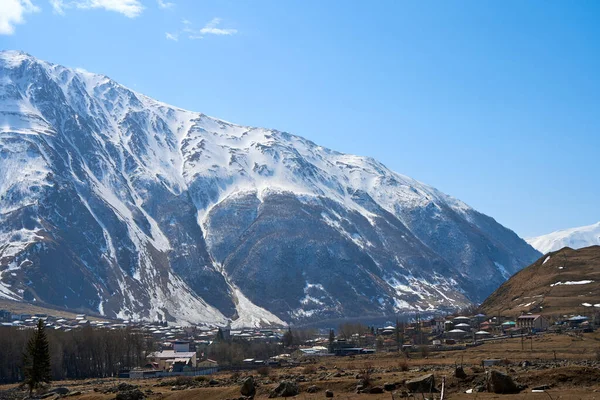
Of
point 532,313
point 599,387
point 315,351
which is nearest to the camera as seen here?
point 599,387

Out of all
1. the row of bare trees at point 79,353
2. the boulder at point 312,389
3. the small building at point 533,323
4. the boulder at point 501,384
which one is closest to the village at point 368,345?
the small building at point 533,323

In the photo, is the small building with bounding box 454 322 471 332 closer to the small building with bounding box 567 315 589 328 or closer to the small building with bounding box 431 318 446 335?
the small building with bounding box 431 318 446 335

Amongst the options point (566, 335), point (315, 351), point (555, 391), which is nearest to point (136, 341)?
point (315, 351)

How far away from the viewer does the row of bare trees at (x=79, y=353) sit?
433ft

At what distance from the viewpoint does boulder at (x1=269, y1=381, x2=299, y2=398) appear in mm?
54188

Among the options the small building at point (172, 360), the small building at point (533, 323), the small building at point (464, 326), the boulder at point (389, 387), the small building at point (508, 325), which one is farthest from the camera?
the small building at point (464, 326)

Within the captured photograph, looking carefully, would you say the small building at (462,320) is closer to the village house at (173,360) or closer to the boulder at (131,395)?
the village house at (173,360)

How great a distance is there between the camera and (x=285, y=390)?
54344 millimetres

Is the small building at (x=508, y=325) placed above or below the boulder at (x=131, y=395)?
above

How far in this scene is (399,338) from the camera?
6201 inches

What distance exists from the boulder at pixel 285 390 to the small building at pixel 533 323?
9930 centimetres

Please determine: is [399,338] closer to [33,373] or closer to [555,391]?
[33,373]

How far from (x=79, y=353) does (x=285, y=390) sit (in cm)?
9622

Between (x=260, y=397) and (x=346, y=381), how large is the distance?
6.33 m
